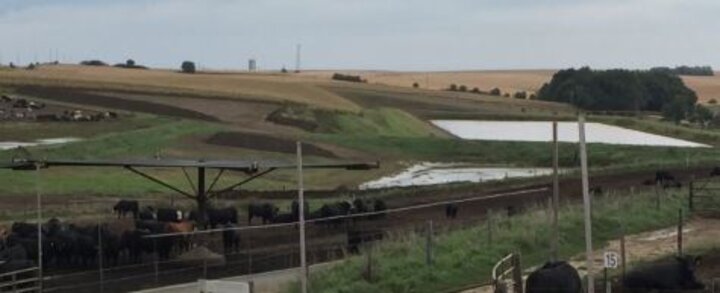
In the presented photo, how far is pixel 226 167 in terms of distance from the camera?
3525 cm

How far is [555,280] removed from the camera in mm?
22469

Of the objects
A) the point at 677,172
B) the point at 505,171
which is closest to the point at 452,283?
the point at 677,172

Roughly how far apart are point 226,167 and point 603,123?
307 feet

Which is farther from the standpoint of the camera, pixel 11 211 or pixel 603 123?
pixel 603 123

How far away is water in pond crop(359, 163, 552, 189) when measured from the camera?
70125mm

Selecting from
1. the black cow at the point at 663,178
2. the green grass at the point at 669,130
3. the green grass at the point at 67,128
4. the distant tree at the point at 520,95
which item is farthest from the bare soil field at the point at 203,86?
the black cow at the point at 663,178

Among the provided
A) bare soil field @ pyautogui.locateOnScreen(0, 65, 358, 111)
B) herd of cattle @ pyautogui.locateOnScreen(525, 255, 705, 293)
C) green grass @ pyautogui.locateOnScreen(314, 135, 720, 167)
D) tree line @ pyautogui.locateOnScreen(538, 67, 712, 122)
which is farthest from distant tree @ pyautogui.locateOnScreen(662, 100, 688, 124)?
herd of cattle @ pyautogui.locateOnScreen(525, 255, 705, 293)

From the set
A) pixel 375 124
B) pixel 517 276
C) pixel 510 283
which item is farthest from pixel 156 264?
pixel 375 124

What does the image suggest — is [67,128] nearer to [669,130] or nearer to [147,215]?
[147,215]

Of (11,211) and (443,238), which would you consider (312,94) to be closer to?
(11,211)

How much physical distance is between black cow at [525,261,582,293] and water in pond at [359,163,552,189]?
43754 millimetres

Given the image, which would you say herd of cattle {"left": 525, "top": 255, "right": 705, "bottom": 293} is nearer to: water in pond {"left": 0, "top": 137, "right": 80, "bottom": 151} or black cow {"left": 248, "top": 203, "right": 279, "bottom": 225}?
black cow {"left": 248, "top": 203, "right": 279, "bottom": 225}

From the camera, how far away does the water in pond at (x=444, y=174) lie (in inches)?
2761

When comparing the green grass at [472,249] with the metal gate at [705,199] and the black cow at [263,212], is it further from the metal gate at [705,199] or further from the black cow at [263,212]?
the black cow at [263,212]
